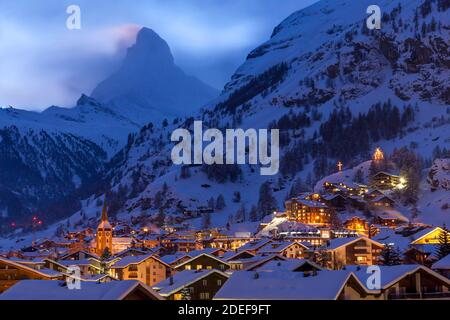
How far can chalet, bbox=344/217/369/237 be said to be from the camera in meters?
127

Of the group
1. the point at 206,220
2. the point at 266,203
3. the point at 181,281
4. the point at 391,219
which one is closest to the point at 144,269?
the point at 181,281

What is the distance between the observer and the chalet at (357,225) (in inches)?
4998

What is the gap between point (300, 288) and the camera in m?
29.2

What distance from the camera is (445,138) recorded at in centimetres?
18512

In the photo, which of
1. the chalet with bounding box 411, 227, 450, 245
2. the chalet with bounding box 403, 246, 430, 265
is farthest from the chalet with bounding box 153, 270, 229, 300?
the chalet with bounding box 411, 227, 450, 245

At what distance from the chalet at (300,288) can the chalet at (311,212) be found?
351 feet

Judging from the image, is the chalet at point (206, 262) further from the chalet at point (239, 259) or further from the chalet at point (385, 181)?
the chalet at point (385, 181)

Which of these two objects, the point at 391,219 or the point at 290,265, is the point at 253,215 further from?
the point at 290,265

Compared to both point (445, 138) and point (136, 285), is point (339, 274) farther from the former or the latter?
point (445, 138)

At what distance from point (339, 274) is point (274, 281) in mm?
2786

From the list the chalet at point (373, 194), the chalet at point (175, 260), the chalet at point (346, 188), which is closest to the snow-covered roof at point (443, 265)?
the chalet at point (175, 260)
